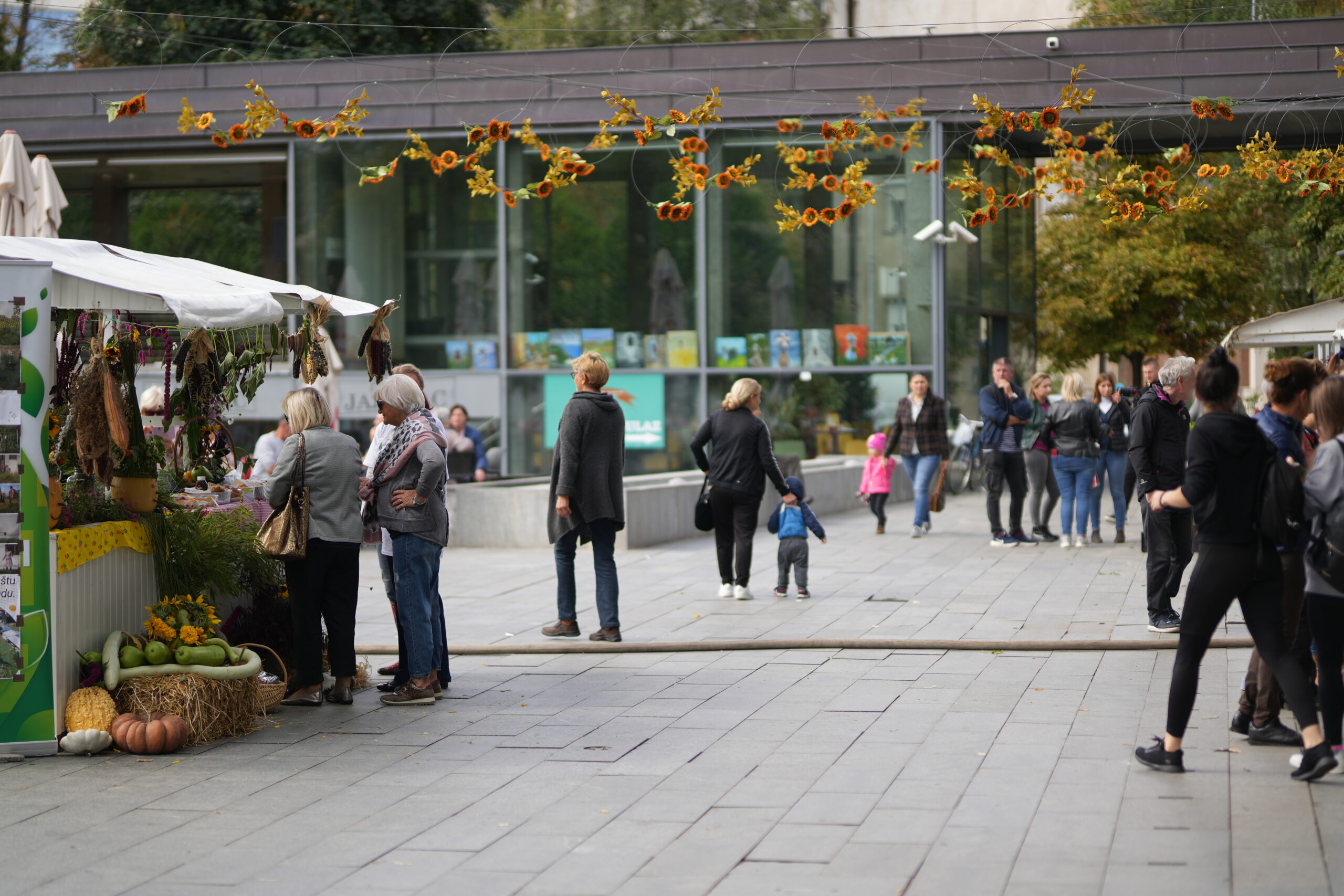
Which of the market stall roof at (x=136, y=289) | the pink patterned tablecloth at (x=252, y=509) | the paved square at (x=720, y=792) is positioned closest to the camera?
the paved square at (x=720, y=792)

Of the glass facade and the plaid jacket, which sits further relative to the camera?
the glass facade

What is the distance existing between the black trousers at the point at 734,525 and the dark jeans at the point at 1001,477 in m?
4.50

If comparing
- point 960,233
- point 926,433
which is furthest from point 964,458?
point 926,433

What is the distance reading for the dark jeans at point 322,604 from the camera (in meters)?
7.49

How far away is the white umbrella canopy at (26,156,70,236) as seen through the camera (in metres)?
10.3

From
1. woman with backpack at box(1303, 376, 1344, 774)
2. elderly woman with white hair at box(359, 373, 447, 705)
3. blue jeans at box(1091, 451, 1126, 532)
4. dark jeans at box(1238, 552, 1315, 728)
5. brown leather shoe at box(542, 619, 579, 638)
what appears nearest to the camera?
woman with backpack at box(1303, 376, 1344, 774)

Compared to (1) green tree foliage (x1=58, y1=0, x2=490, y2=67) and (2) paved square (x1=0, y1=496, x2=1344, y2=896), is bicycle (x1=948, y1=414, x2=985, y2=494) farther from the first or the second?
(1) green tree foliage (x1=58, y1=0, x2=490, y2=67)

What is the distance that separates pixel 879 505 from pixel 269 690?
10.4 metres

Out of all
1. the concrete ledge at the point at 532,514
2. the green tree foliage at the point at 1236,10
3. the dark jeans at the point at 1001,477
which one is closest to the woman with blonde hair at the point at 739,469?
the concrete ledge at the point at 532,514

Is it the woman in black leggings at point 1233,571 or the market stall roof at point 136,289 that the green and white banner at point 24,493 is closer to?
the market stall roof at point 136,289

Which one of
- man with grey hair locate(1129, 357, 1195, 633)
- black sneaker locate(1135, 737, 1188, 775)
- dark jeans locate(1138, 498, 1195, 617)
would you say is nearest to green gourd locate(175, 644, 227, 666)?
black sneaker locate(1135, 737, 1188, 775)

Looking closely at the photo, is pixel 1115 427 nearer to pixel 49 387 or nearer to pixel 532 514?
pixel 532 514

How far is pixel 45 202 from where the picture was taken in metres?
10.4

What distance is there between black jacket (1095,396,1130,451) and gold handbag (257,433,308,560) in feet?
30.3
